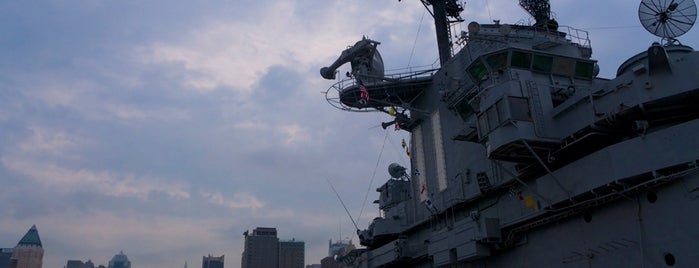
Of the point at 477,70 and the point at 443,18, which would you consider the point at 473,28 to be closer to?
the point at 477,70

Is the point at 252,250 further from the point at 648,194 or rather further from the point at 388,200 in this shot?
the point at 648,194

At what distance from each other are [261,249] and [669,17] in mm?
136214

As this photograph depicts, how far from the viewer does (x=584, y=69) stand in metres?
16.8

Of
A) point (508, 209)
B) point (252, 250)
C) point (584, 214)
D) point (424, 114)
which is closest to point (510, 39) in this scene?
point (424, 114)

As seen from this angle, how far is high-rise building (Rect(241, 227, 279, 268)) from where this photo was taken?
137 metres

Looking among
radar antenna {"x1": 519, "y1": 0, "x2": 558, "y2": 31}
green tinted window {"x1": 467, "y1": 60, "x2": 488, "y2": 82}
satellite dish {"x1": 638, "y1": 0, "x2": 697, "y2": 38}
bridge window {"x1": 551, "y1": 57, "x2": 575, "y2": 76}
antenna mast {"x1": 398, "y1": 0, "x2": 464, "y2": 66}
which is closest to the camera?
satellite dish {"x1": 638, "y1": 0, "x2": 697, "y2": 38}

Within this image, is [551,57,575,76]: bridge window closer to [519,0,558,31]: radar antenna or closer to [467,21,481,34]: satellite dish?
[467,21,481,34]: satellite dish

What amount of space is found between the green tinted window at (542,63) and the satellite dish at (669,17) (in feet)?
10.4

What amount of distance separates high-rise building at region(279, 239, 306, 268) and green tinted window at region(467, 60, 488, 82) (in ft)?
425

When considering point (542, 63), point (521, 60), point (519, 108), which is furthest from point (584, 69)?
point (519, 108)

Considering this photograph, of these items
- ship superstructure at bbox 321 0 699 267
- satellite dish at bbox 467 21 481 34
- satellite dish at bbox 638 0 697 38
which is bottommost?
ship superstructure at bbox 321 0 699 267

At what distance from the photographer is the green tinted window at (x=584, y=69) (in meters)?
16.7

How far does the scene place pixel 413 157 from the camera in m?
23.1

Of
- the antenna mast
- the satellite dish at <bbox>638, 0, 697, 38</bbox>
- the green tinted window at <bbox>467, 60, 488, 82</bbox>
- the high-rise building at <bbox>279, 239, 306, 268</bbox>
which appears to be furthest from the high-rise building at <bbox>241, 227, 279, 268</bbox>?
the satellite dish at <bbox>638, 0, 697, 38</bbox>
